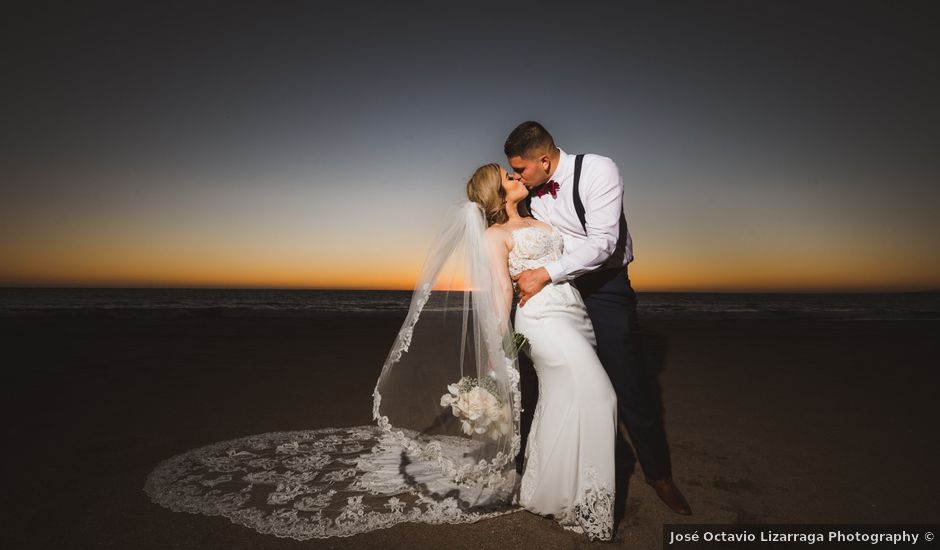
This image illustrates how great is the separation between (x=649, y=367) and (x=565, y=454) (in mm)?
6210

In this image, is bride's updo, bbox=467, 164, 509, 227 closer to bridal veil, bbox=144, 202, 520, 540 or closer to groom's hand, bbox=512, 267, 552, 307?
bridal veil, bbox=144, 202, 520, 540

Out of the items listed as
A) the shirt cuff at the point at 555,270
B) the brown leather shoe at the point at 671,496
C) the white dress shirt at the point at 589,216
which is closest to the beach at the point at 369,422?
the brown leather shoe at the point at 671,496

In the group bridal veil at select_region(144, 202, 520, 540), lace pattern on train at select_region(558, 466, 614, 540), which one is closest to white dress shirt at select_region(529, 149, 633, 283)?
bridal veil at select_region(144, 202, 520, 540)

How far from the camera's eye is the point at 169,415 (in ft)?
17.2

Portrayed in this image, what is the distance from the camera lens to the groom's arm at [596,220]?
10.3ft

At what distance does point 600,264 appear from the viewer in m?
3.24

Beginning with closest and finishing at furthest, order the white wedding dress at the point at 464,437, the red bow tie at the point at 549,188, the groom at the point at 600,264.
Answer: the white wedding dress at the point at 464,437, the groom at the point at 600,264, the red bow tie at the point at 549,188

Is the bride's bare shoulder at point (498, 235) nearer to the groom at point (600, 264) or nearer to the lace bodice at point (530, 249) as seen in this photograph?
the lace bodice at point (530, 249)

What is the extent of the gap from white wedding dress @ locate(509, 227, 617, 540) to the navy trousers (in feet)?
1.16

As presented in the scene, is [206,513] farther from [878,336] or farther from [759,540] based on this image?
[878,336]

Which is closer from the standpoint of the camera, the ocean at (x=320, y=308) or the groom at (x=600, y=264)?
the groom at (x=600, y=264)

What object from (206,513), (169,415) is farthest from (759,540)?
(169,415)

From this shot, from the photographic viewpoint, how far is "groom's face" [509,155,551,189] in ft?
11.1

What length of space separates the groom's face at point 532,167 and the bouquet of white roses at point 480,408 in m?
1.46
